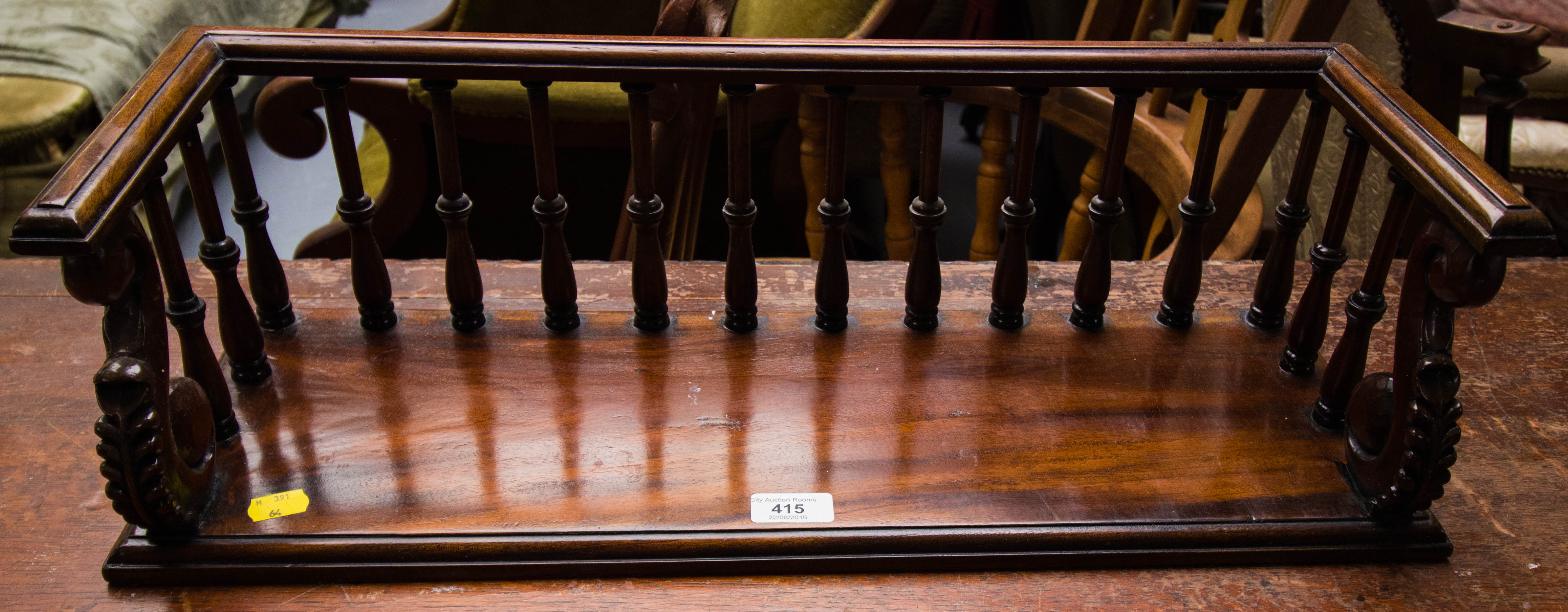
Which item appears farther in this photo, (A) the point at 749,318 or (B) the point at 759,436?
(A) the point at 749,318

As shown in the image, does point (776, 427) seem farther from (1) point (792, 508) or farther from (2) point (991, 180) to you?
(2) point (991, 180)

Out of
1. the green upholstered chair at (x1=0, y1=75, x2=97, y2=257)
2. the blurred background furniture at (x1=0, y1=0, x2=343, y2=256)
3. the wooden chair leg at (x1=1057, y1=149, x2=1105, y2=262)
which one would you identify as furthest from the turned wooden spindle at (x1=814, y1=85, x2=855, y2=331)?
the green upholstered chair at (x1=0, y1=75, x2=97, y2=257)

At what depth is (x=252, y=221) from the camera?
1238 millimetres

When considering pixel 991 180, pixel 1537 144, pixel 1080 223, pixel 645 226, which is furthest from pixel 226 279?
pixel 1537 144

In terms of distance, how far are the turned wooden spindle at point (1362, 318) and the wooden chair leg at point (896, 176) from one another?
1.06 m

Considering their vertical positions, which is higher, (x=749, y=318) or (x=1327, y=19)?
(x=1327, y=19)

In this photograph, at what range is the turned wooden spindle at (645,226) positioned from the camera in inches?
47.8

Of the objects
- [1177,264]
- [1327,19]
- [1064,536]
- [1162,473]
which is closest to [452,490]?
[1064,536]

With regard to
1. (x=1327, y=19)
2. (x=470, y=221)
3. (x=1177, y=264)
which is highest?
(x=1327, y=19)

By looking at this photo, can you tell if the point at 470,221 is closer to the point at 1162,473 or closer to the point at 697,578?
the point at 697,578

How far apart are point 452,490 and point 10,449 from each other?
0.53 metres

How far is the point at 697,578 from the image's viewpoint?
3.50ft

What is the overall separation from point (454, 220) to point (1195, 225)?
2.95 feet

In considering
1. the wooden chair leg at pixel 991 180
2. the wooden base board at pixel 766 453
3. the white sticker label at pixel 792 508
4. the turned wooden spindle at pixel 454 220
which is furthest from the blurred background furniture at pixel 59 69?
the white sticker label at pixel 792 508
